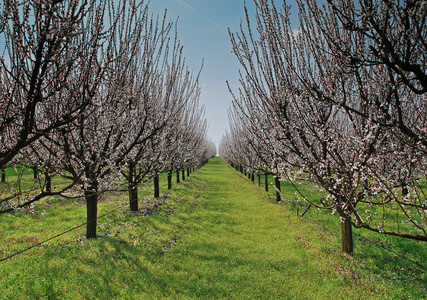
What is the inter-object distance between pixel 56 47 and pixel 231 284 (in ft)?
21.9

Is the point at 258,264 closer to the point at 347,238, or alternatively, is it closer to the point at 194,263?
the point at 194,263

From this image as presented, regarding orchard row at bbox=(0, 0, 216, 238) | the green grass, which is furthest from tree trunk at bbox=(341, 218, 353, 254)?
orchard row at bbox=(0, 0, 216, 238)

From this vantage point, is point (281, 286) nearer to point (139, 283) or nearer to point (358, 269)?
point (358, 269)

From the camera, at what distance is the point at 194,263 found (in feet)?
25.8

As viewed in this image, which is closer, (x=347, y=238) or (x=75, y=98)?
(x=75, y=98)

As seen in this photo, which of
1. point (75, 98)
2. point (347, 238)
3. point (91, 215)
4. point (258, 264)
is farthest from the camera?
point (91, 215)

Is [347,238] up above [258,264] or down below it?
above

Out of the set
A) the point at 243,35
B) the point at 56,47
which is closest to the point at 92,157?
the point at 56,47

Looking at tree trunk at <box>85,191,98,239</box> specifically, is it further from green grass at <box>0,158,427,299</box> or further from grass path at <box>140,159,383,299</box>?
grass path at <box>140,159,383,299</box>

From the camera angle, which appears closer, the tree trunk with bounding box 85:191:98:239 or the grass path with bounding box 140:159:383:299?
the grass path with bounding box 140:159:383:299

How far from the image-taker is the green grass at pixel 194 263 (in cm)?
620

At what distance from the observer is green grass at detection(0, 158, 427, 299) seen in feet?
20.3

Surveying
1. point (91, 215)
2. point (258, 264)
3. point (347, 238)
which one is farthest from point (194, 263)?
point (347, 238)

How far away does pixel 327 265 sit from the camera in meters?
7.46
